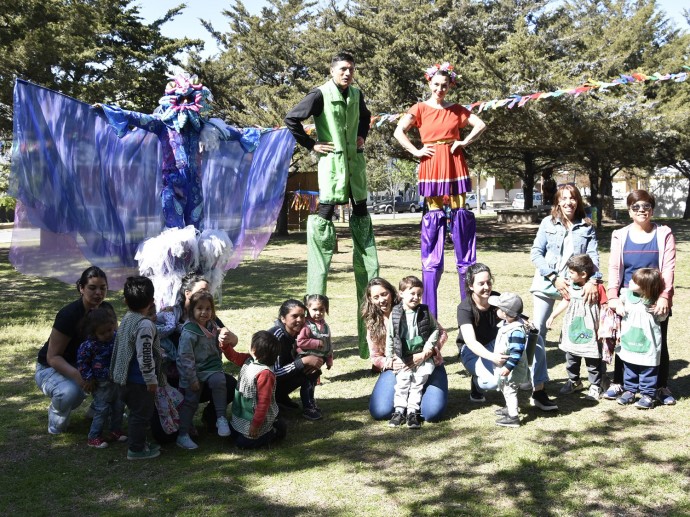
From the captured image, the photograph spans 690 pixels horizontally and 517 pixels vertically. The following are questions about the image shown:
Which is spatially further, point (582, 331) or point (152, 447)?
point (582, 331)

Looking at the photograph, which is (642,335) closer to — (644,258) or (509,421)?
(644,258)

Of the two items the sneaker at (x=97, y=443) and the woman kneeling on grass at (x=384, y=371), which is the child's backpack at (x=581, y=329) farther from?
the sneaker at (x=97, y=443)

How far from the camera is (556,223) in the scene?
17.0 feet

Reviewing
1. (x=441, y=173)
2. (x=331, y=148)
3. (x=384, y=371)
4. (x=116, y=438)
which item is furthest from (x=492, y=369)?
(x=116, y=438)

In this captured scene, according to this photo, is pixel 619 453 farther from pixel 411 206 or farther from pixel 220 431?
pixel 411 206

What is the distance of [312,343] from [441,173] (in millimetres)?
2090

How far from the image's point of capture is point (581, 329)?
15.5 feet

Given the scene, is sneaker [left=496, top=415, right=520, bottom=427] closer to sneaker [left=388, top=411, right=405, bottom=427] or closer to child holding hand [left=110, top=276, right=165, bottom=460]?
sneaker [left=388, top=411, right=405, bottom=427]

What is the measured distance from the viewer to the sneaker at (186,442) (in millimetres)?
3938

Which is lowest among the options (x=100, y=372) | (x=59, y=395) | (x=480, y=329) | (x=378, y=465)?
(x=378, y=465)

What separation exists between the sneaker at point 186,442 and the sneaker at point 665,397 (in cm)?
292

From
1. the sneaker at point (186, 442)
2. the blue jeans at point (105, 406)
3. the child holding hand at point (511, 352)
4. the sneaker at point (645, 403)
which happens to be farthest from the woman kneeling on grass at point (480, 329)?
the blue jeans at point (105, 406)

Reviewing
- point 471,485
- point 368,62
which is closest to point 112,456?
point 471,485

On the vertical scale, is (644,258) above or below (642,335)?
above
